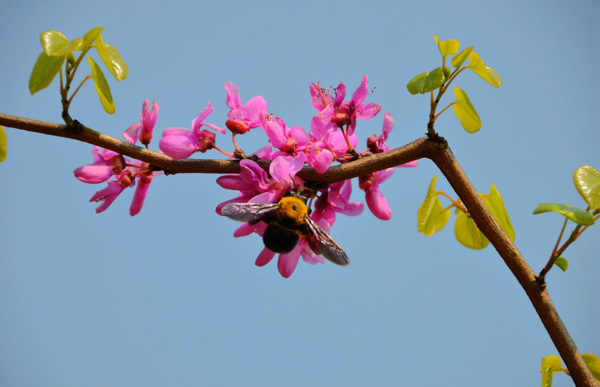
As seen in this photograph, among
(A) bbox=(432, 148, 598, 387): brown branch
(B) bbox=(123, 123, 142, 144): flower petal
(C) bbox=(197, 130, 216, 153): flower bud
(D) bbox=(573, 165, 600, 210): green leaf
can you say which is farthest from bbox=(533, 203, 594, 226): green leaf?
(B) bbox=(123, 123, 142, 144): flower petal

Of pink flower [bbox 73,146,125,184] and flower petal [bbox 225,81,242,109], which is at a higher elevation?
flower petal [bbox 225,81,242,109]

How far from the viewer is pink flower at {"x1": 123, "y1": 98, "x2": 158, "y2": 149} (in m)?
1.70

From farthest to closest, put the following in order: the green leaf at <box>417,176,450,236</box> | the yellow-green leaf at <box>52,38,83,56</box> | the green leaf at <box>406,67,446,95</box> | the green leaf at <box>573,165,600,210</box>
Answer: the green leaf at <box>417,176,450,236</box> → the green leaf at <box>406,67,446,95</box> → the green leaf at <box>573,165,600,210</box> → the yellow-green leaf at <box>52,38,83,56</box>

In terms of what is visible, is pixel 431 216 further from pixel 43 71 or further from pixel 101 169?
pixel 43 71

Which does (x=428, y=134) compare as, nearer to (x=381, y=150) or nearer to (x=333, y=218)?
(x=381, y=150)

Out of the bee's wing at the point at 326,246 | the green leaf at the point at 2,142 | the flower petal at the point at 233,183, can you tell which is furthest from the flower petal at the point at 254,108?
the green leaf at the point at 2,142

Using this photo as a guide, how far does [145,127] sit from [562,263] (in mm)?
1712

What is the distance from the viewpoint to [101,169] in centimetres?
155

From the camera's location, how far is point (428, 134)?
1489 millimetres

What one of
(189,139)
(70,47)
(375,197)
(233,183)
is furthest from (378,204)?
(70,47)

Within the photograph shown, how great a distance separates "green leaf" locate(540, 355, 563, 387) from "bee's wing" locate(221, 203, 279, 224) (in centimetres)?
136

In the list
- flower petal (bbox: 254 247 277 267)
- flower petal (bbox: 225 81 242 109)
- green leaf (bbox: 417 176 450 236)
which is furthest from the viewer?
green leaf (bbox: 417 176 450 236)

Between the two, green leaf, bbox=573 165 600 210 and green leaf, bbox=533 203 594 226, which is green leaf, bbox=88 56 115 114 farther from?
green leaf, bbox=573 165 600 210

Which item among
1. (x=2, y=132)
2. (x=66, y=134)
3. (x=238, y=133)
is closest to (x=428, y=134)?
(x=238, y=133)
